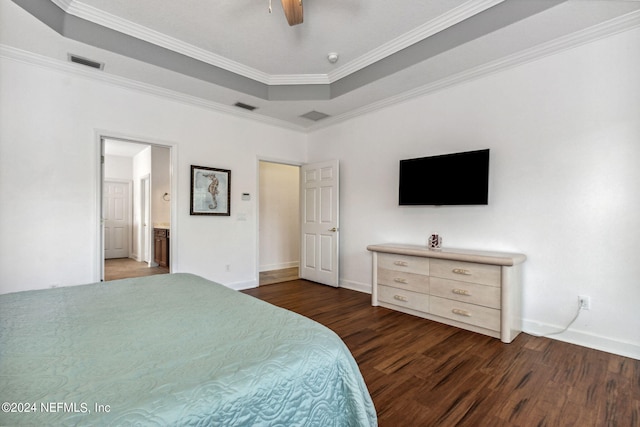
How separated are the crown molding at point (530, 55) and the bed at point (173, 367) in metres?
3.26

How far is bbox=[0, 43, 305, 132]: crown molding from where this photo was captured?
288cm

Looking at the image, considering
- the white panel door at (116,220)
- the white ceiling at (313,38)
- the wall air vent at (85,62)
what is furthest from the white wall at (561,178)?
the white panel door at (116,220)

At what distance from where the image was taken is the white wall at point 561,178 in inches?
96.3

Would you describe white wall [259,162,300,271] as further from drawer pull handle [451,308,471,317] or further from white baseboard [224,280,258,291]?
drawer pull handle [451,308,471,317]

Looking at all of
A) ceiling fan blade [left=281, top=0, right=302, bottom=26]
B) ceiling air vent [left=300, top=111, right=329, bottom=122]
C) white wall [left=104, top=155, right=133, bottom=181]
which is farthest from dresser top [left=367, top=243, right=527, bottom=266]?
white wall [left=104, top=155, right=133, bottom=181]

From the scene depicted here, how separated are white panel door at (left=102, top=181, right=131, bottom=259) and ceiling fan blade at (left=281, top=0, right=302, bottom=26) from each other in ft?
24.4

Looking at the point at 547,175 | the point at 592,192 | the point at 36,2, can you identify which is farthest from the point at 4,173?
the point at 592,192

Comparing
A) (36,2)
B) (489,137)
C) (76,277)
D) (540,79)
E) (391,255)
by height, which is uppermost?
(36,2)

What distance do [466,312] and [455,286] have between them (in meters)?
0.26

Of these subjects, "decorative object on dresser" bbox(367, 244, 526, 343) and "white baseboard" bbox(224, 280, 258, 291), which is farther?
"white baseboard" bbox(224, 280, 258, 291)

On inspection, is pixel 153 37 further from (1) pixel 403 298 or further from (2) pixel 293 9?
(1) pixel 403 298

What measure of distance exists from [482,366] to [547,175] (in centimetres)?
187

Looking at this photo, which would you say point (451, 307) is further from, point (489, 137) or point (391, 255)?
point (489, 137)

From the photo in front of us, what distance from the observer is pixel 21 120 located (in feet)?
9.56
